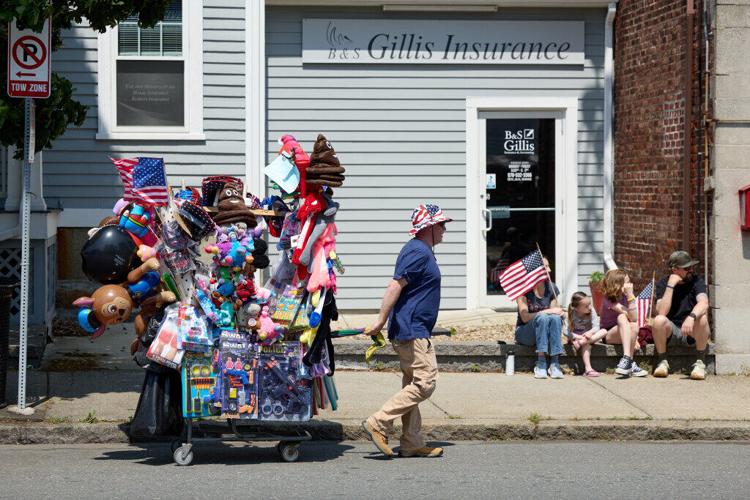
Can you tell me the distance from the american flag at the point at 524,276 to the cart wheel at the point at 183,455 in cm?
387

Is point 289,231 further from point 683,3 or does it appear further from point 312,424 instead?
point 683,3

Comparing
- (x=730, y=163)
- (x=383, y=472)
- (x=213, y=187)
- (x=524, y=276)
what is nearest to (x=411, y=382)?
(x=383, y=472)

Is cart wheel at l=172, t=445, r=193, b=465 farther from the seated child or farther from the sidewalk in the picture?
the seated child

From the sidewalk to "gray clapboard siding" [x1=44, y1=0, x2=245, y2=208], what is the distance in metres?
2.25

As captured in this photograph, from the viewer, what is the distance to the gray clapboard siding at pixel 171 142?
Result: 12.6m

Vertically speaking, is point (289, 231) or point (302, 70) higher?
point (302, 70)

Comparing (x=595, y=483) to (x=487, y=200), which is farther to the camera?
(x=487, y=200)

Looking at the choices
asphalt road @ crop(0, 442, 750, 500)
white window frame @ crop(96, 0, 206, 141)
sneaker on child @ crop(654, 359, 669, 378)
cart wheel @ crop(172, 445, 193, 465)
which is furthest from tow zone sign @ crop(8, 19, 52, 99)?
sneaker on child @ crop(654, 359, 669, 378)

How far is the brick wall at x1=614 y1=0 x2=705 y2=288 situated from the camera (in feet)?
38.1

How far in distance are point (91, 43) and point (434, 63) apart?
12.5 feet

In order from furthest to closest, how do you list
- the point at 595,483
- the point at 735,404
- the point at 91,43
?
the point at 91,43 < the point at 735,404 < the point at 595,483

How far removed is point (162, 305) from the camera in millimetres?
7555

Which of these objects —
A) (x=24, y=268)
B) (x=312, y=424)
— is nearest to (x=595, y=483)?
(x=312, y=424)

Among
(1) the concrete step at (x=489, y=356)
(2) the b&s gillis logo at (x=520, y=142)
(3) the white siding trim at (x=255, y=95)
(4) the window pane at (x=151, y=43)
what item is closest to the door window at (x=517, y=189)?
(2) the b&s gillis logo at (x=520, y=142)
